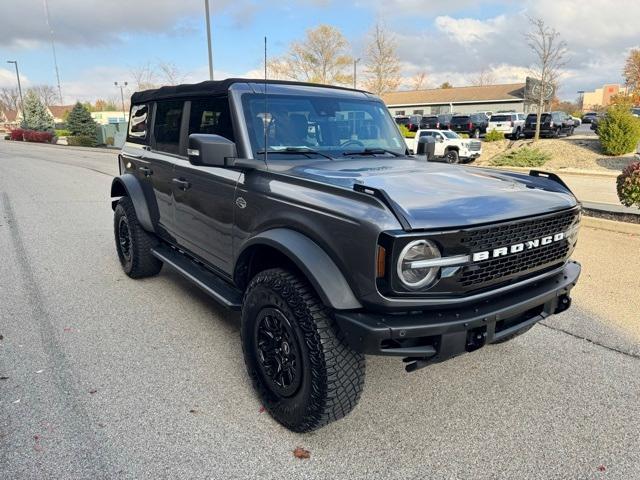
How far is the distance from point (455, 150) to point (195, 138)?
1967 cm

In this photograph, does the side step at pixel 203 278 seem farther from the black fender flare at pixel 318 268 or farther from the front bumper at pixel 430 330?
the front bumper at pixel 430 330

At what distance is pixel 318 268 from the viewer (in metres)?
2.46

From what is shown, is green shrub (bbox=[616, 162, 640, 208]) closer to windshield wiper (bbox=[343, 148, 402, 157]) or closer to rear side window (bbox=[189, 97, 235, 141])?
windshield wiper (bbox=[343, 148, 402, 157])

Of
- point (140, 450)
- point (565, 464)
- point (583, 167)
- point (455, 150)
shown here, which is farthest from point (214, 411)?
point (455, 150)

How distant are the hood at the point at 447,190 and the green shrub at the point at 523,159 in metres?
15.7

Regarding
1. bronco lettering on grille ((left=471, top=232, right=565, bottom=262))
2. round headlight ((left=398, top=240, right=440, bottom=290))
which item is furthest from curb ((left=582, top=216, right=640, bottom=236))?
round headlight ((left=398, top=240, right=440, bottom=290))

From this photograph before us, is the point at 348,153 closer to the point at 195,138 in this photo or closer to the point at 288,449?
the point at 195,138

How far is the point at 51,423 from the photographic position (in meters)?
2.81

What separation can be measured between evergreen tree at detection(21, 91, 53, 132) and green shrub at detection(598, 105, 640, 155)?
5693 cm

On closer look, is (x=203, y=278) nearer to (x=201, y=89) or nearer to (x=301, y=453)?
(x=201, y=89)

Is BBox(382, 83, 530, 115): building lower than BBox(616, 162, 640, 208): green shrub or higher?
higher

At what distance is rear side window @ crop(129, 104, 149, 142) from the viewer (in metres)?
5.00

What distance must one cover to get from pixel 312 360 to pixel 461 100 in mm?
66801

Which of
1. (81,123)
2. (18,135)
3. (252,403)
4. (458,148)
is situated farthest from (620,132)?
(18,135)
